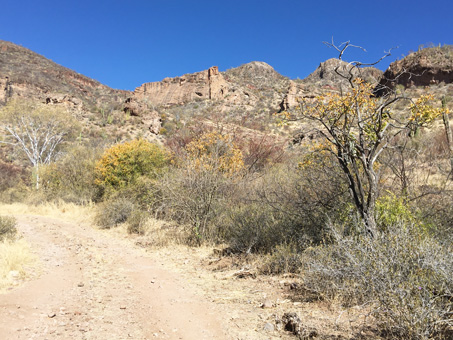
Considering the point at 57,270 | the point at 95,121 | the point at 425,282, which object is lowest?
the point at 57,270

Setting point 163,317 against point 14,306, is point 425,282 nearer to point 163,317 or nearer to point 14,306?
point 163,317

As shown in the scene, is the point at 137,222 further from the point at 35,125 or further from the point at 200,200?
the point at 35,125

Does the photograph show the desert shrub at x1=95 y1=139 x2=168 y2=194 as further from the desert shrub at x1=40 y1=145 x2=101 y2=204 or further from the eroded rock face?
the eroded rock face

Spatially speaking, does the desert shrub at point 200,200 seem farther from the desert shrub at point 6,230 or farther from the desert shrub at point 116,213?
the desert shrub at point 6,230

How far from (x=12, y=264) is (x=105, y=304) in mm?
2701

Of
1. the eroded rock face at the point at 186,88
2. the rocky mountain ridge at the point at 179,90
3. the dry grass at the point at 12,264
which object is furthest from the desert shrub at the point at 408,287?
Answer: the eroded rock face at the point at 186,88

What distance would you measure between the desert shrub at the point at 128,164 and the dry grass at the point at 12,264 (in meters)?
6.84

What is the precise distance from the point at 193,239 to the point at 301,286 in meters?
4.20

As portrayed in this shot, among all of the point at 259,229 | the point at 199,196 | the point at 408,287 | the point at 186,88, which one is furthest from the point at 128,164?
the point at 186,88

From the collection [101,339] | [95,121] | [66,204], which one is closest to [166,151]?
[66,204]

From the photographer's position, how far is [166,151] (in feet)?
50.8

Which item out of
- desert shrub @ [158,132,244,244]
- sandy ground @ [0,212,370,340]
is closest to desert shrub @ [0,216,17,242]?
sandy ground @ [0,212,370,340]

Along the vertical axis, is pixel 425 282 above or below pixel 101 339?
above

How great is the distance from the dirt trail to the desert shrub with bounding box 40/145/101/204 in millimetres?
9480
